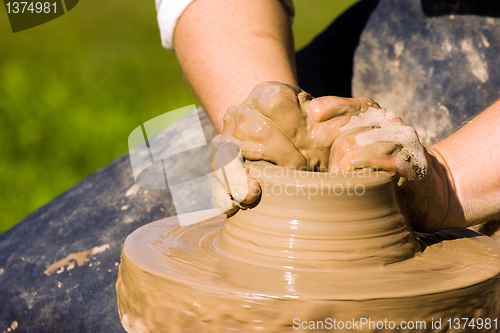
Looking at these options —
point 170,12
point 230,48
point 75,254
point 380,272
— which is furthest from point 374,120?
point 75,254

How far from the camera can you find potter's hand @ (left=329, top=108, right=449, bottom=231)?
75 centimetres

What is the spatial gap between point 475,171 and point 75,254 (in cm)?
132

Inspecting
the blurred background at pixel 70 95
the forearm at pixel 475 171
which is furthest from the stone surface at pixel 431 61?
the blurred background at pixel 70 95

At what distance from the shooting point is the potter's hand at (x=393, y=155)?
0.75 metres

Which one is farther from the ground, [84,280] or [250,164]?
[250,164]

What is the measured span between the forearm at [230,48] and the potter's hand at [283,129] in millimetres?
440

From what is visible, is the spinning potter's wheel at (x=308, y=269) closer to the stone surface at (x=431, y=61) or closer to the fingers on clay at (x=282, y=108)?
the fingers on clay at (x=282, y=108)

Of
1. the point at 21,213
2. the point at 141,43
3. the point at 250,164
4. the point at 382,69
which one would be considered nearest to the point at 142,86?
the point at 141,43

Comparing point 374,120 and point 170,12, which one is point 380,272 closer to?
point 374,120

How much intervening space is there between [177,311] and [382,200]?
1.30 feet

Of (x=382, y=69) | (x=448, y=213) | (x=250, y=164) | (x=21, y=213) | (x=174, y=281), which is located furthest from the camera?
(x=21, y=213)

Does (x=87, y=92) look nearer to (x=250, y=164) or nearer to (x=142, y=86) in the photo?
(x=142, y=86)

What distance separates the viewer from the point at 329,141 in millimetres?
808

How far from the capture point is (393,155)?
76cm
